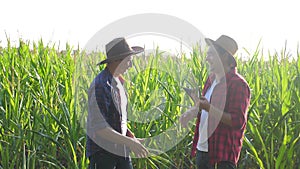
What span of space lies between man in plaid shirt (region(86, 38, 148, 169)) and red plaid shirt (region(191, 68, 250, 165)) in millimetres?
375

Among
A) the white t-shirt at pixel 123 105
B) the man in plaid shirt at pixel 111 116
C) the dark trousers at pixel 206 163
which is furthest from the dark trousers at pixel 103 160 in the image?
the dark trousers at pixel 206 163

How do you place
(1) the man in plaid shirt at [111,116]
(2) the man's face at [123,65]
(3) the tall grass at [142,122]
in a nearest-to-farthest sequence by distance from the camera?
(1) the man in plaid shirt at [111,116]
(2) the man's face at [123,65]
(3) the tall grass at [142,122]

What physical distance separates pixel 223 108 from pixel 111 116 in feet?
1.88

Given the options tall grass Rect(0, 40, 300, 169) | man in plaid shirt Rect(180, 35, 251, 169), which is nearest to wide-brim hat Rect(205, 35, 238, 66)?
man in plaid shirt Rect(180, 35, 251, 169)

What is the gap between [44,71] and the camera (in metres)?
3.39

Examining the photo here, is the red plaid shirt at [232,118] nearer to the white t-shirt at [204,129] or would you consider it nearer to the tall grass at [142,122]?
the white t-shirt at [204,129]

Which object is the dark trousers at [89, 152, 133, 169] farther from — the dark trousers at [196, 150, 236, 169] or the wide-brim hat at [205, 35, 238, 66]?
the wide-brim hat at [205, 35, 238, 66]

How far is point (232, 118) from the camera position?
89.5 inches

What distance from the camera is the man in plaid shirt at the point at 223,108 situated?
7.47 ft

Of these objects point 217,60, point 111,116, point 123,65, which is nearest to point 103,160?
point 111,116

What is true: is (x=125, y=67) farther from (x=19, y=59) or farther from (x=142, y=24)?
(x=19, y=59)

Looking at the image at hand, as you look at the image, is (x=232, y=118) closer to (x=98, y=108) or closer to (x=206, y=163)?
(x=206, y=163)

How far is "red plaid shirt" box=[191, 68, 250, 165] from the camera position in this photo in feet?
7.48

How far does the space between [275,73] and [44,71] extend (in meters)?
1.73
